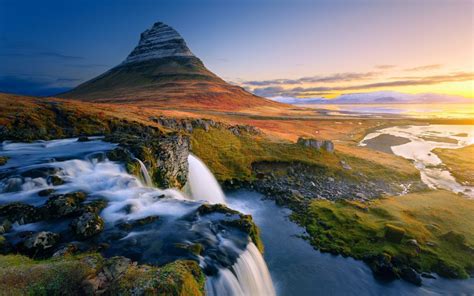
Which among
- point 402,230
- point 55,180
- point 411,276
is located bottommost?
point 411,276

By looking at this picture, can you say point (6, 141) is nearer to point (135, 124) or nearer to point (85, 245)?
point (135, 124)

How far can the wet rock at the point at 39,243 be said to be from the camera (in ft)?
50.3

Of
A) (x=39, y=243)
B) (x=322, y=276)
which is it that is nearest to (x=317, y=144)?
(x=322, y=276)

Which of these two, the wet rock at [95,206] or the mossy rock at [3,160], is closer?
the wet rock at [95,206]

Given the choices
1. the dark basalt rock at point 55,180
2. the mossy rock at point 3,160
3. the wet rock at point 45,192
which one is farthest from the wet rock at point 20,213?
the mossy rock at point 3,160

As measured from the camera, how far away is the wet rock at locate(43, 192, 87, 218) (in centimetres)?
1908

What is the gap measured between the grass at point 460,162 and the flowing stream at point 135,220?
57166mm

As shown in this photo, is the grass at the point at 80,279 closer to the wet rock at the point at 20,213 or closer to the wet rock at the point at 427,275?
the wet rock at the point at 20,213

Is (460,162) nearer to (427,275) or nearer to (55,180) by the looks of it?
(427,275)

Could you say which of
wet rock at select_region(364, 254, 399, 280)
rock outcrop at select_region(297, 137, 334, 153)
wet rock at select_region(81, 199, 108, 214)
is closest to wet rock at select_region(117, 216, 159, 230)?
wet rock at select_region(81, 199, 108, 214)

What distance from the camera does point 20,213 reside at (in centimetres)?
1827

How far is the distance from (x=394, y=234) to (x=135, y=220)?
87.4 ft

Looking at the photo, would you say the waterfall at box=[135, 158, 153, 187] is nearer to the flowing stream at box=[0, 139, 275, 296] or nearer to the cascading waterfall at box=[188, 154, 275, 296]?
the flowing stream at box=[0, 139, 275, 296]

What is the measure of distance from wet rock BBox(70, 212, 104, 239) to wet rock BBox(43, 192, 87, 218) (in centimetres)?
190
